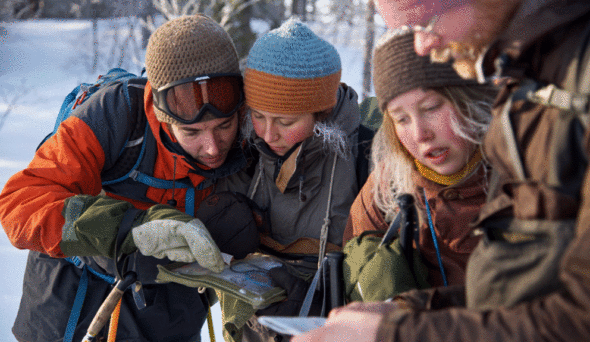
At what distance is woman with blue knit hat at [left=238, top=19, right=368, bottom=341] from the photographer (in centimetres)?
221

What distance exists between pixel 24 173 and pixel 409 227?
170 cm

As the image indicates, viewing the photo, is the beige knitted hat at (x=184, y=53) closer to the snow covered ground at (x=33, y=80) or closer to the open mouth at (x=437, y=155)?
the open mouth at (x=437, y=155)

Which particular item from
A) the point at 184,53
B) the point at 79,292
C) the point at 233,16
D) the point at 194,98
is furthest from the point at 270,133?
the point at 233,16

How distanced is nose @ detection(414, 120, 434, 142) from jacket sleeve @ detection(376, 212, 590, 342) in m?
0.81

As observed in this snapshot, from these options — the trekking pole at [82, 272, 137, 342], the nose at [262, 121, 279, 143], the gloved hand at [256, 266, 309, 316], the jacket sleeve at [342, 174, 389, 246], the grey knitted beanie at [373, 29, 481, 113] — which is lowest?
the trekking pole at [82, 272, 137, 342]

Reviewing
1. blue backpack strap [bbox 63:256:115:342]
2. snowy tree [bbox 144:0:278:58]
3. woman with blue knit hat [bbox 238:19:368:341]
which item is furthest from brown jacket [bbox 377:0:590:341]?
snowy tree [bbox 144:0:278:58]

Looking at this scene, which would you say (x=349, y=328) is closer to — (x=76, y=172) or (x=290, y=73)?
(x=290, y=73)

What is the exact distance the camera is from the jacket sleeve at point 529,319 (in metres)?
0.69

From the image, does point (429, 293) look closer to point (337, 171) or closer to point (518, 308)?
point (518, 308)

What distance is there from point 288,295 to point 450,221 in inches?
27.1

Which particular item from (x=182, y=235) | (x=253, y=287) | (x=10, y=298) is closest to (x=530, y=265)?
(x=253, y=287)

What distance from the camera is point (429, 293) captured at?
109cm

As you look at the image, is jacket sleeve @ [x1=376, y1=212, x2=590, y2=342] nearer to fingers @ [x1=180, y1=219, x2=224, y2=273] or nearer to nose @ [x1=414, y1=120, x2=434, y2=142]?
nose @ [x1=414, y1=120, x2=434, y2=142]

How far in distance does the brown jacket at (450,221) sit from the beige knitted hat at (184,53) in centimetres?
109
